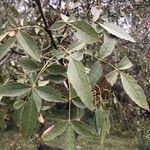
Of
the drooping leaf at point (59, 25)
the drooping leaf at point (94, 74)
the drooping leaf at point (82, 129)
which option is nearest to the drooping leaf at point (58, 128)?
the drooping leaf at point (82, 129)

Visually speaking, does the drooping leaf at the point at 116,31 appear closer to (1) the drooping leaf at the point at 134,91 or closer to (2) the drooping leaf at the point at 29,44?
(1) the drooping leaf at the point at 134,91

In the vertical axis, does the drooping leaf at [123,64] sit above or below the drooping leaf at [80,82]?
below

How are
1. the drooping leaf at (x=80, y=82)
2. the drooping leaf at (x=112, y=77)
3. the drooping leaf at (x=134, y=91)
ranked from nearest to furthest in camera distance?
1. the drooping leaf at (x=80, y=82)
2. the drooping leaf at (x=134, y=91)
3. the drooping leaf at (x=112, y=77)

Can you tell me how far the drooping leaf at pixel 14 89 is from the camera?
42.0 inches

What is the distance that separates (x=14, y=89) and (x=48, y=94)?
0.08m

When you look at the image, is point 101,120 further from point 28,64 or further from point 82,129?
point 28,64

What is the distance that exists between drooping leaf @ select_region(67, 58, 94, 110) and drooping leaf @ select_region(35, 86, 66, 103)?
0.31 ft

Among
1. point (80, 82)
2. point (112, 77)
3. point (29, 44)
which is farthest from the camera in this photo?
point (112, 77)

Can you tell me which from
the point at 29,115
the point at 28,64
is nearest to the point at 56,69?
the point at 28,64

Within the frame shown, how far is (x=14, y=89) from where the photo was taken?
1075 millimetres

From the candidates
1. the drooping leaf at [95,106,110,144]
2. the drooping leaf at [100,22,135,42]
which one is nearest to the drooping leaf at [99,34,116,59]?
the drooping leaf at [100,22,135,42]

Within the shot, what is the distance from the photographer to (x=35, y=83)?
3.62 ft

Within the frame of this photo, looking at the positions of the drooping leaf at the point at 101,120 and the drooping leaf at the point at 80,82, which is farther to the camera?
the drooping leaf at the point at 101,120

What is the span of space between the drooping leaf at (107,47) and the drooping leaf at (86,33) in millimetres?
133
